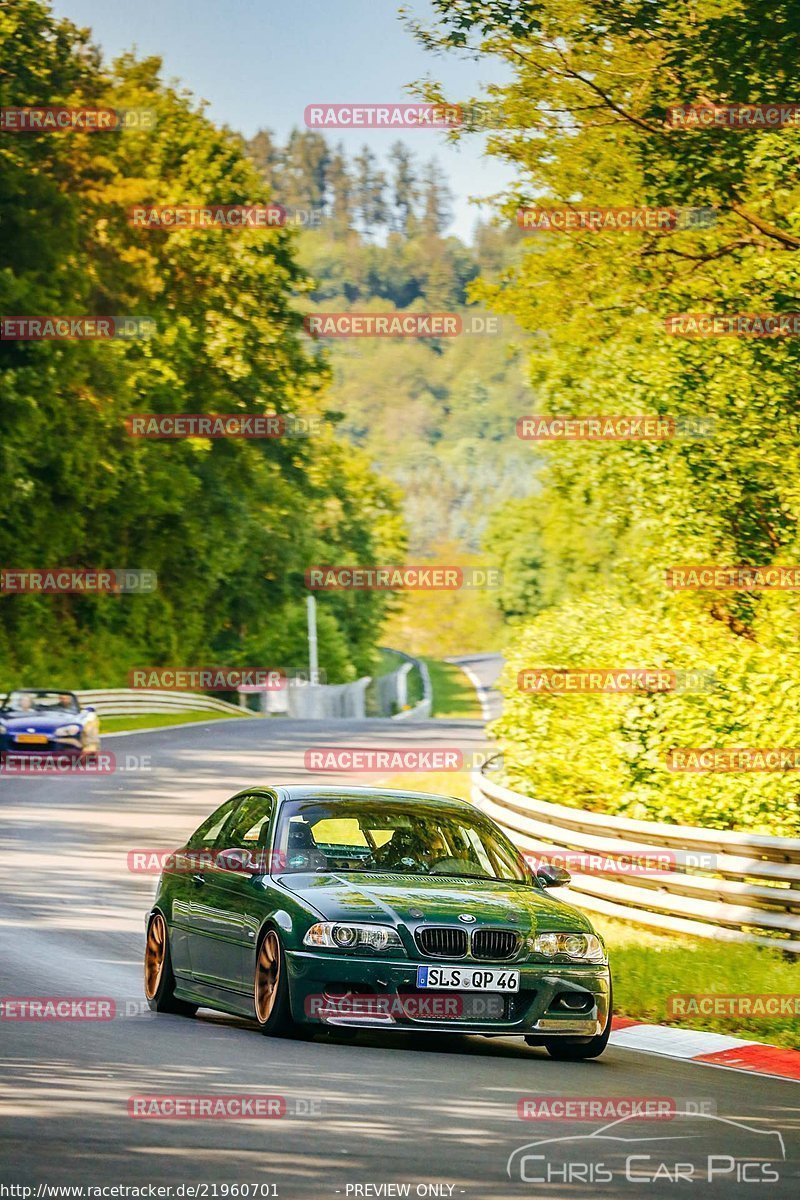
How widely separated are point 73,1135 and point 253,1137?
631 mm

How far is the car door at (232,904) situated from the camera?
33.8ft

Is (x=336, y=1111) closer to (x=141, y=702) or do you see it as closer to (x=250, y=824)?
(x=250, y=824)

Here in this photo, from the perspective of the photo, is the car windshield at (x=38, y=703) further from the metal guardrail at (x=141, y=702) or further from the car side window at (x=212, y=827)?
the car side window at (x=212, y=827)

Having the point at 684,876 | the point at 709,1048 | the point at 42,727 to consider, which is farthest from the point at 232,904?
the point at 42,727

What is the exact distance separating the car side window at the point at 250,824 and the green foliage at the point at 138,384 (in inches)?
1737

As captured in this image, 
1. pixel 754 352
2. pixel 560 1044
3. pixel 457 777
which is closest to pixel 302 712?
pixel 457 777

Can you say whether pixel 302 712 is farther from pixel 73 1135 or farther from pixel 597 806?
pixel 73 1135

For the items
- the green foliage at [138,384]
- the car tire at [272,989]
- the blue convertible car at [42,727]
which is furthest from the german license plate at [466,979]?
the green foliage at [138,384]

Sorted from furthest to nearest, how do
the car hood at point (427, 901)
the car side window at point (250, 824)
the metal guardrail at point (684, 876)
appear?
the metal guardrail at point (684, 876), the car side window at point (250, 824), the car hood at point (427, 901)

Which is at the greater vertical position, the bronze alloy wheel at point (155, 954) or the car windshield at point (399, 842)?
the car windshield at point (399, 842)

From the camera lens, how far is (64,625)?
64.8 metres

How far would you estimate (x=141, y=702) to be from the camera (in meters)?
53.5

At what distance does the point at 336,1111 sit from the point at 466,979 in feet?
6.92

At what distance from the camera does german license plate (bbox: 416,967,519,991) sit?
31.3ft
